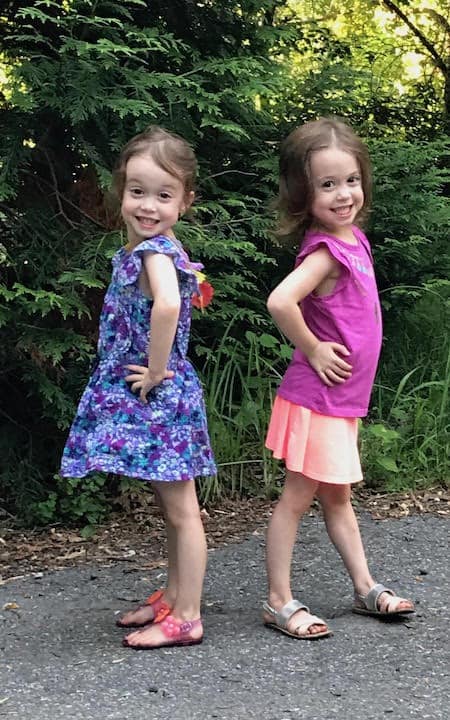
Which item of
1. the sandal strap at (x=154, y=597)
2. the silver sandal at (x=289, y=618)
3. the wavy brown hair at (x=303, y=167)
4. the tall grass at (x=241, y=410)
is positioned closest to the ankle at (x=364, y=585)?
the silver sandal at (x=289, y=618)

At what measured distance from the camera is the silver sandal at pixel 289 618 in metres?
3.10

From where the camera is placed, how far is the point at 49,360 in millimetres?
4285

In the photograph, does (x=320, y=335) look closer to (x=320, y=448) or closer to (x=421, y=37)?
(x=320, y=448)

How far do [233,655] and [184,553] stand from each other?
0.36 meters

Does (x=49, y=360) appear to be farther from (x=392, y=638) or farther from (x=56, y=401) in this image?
(x=392, y=638)

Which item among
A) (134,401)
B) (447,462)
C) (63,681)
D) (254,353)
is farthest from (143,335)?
(447,462)

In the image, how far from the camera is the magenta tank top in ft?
10.2

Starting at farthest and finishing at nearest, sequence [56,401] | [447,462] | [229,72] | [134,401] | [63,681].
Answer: [447,462], [229,72], [56,401], [134,401], [63,681]

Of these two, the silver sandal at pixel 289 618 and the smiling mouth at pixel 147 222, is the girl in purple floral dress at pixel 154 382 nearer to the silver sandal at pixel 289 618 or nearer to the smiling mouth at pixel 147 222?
the smiling mouth at pixel 147 222

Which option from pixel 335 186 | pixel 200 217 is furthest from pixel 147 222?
pixel 200 217

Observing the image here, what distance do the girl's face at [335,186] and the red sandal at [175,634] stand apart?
1.44m

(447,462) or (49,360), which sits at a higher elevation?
(49,360)

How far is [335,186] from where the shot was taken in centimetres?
311

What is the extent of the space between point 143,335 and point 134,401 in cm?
22
